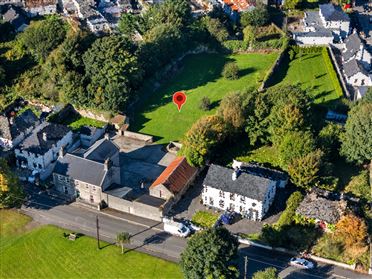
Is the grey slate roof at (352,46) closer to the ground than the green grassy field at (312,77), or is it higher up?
higher up

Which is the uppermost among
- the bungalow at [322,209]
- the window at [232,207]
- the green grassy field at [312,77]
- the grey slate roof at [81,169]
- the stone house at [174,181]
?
the green grassy field at [312,77]

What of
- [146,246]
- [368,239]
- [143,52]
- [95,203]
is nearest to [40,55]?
[143,52]

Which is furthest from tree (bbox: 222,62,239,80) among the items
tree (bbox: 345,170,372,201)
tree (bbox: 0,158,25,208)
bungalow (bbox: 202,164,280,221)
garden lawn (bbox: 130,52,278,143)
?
tree (bbox: 0,158,25,208)

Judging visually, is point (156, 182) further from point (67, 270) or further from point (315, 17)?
point (315, 17)

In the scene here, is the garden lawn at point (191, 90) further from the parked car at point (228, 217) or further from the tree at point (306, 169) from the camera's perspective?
the tree at point (306, 169)

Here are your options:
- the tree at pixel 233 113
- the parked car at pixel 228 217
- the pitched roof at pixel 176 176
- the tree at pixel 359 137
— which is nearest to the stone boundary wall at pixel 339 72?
the tree at pixel 359 137

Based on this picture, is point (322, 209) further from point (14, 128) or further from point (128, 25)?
point (128, 25)
